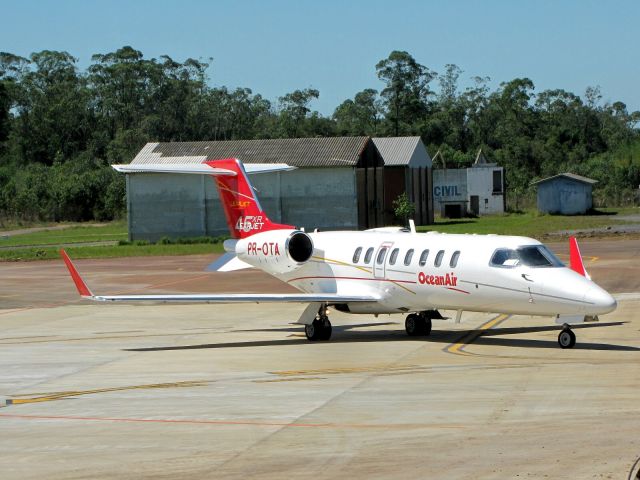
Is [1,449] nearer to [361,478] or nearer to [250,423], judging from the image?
[250,423]

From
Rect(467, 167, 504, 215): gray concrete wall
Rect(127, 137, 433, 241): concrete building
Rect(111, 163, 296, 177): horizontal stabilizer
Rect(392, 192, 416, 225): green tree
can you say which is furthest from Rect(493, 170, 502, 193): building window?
Rect(111, 163, 296, 177): horizontal stabilizer

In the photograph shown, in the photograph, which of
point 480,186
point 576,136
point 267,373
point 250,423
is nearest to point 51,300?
point 267,373

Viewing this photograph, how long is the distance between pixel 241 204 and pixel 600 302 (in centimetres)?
1045

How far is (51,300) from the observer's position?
3616 centimetres

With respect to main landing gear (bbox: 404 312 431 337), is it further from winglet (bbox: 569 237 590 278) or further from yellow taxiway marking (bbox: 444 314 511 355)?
winglet (bbox: 569 237 590 278)

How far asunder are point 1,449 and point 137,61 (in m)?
141

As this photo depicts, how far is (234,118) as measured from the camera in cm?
15488

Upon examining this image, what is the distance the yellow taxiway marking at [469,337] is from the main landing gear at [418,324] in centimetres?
89

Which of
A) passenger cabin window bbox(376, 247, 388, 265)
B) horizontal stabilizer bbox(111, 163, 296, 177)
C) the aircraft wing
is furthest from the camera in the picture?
horizontal stabilizer bbox(111, 163, 296, 177)

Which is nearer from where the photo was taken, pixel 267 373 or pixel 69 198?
pixel 267 373

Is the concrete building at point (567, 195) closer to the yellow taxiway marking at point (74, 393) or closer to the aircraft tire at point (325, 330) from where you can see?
the aircraft tire at point (325, 330)

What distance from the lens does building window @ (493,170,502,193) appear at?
9662cm

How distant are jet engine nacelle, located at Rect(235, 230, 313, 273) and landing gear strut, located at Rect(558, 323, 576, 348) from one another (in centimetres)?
667

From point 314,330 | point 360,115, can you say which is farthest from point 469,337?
point 360,115
